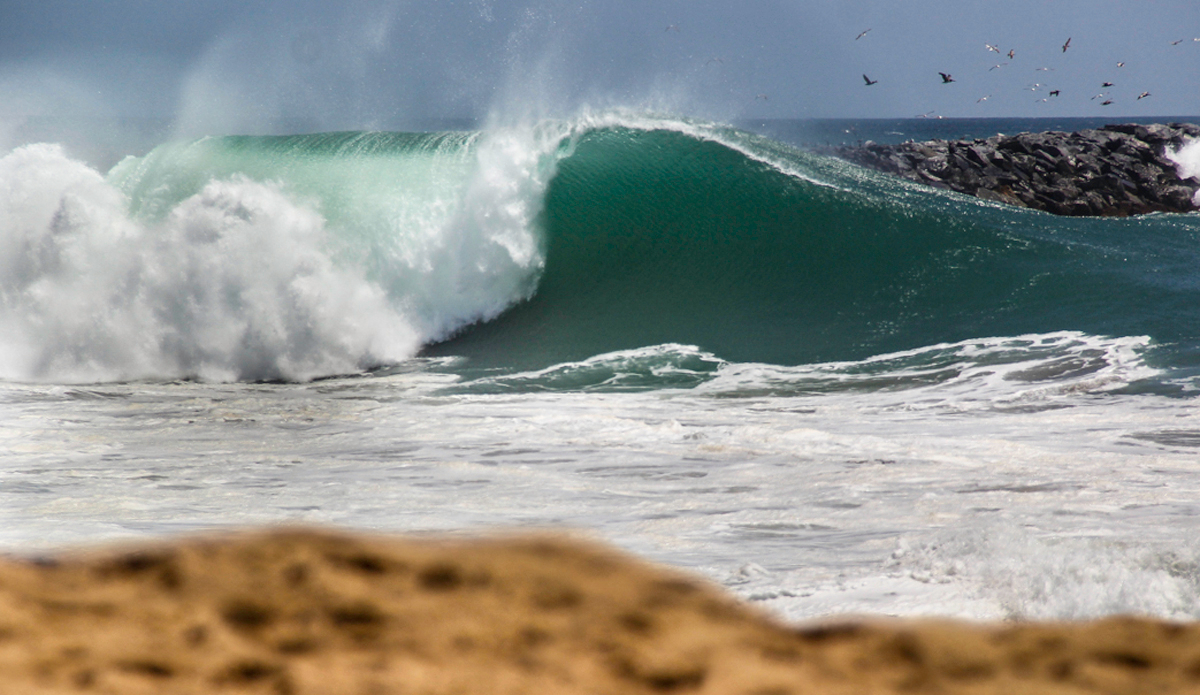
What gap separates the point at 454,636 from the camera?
1.47 meters

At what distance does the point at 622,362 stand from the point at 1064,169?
65.2 feet

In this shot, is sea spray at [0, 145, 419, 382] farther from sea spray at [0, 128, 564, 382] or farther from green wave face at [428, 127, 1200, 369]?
green wave face at [428, 127, 1200, 369]

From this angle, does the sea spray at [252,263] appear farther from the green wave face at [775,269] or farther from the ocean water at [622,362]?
the green wave face at [775,269]

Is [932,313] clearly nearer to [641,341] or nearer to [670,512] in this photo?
[641,341]

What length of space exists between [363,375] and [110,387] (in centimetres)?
238

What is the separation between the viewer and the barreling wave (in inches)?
367

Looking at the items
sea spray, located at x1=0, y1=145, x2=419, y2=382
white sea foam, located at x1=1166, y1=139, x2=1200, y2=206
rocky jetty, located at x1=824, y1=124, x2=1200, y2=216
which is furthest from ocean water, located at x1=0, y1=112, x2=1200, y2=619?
white sea foam, located at x1=1166, y1=139, x2=1200, y2=206

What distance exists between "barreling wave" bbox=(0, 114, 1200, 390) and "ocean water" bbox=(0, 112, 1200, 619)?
51 millimetres

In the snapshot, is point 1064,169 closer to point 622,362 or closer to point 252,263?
point 622,362

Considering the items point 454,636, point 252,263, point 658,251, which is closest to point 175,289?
point 252,263

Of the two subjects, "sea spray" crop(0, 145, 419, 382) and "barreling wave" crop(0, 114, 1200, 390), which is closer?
"sea spray" crop(0, 145, 419, 382)

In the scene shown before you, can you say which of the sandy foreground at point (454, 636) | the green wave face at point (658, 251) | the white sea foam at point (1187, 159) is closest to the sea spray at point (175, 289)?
the green wave face at point (658, 251)

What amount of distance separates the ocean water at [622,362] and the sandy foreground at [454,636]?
1475 millimetres

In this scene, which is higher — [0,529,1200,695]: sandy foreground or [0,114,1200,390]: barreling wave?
[0,114,1200,390]: barreling wave
